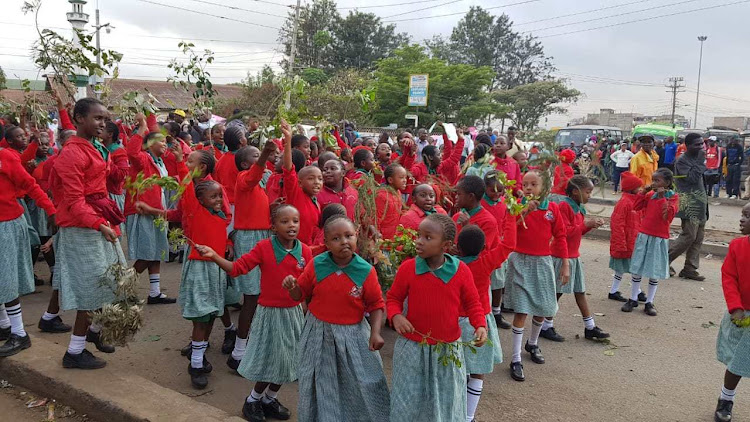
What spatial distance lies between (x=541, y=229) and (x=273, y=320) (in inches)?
102

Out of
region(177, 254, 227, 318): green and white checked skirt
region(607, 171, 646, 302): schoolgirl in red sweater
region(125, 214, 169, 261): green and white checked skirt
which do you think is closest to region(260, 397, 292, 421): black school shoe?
region(177, 254, 227, 318): green and white checked skirt

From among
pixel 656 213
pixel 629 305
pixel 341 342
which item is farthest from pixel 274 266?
pixel 656 213

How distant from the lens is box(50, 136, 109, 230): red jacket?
4031 millimetres

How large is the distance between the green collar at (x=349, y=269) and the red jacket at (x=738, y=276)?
269 cm

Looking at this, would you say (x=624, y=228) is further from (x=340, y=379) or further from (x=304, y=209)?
(x=340, y=379)

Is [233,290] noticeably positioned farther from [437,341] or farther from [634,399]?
[634,399]

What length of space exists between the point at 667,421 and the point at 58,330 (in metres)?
5.30

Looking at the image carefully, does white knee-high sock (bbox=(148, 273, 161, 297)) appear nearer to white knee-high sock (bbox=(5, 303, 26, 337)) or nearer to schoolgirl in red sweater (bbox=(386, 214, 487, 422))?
white knee-high sock (bbox=(5, 303, 26, 337))

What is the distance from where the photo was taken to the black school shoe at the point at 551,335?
5895 millimetres

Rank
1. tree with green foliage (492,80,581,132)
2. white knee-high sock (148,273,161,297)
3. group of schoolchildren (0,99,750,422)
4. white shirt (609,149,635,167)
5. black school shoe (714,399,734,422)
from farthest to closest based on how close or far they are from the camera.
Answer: tree with green foliage (492,80,581,132)
white shirt (609,149,635,167)
white knee-high sock (148,273,161,297)
black school shoe (714,399,734,422)
group of schoolchildren (0,99,750,422)

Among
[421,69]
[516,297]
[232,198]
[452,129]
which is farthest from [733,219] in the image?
[421,69]

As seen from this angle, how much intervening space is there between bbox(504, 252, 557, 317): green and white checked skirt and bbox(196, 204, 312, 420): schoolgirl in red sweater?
214 centimetres

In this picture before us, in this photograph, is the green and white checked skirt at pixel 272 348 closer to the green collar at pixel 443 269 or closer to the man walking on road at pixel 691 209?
the green collar at pixel 443 269

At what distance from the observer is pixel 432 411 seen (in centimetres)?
323
